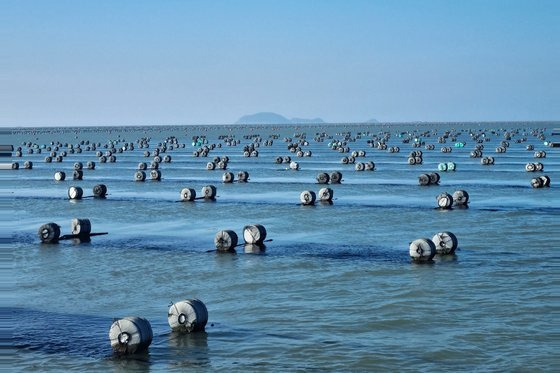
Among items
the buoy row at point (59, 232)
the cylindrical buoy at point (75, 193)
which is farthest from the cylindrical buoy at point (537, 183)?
the buoy row at point (59, 232)

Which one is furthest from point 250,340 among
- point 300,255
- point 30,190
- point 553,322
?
point 30,190

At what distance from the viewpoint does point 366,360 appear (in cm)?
2850

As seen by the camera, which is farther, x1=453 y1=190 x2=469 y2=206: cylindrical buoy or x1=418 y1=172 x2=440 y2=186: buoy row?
x1=418 y1=172 x2=440 y2=186: buoy row

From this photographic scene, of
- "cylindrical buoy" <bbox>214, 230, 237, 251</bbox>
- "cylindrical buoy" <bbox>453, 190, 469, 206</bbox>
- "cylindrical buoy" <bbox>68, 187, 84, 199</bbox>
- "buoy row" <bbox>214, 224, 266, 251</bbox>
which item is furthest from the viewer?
"cylindrical buoy" <bbox>68, 187, 84, 199</bbox>

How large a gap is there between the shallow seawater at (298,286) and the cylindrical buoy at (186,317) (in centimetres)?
42

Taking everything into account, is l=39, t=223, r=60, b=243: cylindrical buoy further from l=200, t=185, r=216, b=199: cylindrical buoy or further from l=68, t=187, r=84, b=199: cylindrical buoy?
l=68, t=187, r=84, b=199: cylindrical buoy

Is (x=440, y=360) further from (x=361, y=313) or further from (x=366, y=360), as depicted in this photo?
(x=361, y=313)

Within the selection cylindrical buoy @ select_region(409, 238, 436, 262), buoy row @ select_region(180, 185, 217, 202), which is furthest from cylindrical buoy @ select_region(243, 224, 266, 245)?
buoy row @ select_region(180, 185, 217, 202)

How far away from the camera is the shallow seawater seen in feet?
A: 95.8

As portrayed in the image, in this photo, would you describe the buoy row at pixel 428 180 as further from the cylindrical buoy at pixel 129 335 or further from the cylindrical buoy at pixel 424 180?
the cylindrical buoy at pixel 129 335

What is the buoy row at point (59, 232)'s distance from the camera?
55.0 m

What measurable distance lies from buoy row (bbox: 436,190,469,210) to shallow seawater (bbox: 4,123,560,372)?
156 cm

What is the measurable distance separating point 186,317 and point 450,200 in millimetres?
42684

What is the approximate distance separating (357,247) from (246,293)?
13.8 m
